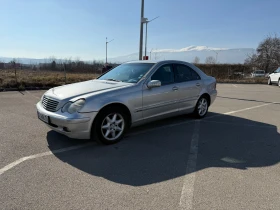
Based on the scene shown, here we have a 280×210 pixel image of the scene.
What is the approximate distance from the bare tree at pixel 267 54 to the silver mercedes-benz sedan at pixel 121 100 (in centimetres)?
5814

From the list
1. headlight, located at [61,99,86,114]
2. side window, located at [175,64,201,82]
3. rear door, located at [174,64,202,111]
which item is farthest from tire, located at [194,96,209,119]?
headlight, located at [61,99,86,114]

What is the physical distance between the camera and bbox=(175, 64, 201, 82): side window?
6.00 m

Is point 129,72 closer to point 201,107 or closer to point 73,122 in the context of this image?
point 73,122

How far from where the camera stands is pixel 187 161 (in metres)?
3.96

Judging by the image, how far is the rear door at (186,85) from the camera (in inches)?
235

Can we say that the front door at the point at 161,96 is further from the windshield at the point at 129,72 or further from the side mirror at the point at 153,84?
the windshield at the point at 129,72

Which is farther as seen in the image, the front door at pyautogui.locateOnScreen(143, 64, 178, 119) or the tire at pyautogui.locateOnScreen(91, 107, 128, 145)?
the front door at pyautogui.locateOnScreen(143, 64, 178, 119)

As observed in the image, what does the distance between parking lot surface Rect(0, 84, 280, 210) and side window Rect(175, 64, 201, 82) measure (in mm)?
1192

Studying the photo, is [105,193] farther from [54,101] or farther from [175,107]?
[175,107]

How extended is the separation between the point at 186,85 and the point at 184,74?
300mm

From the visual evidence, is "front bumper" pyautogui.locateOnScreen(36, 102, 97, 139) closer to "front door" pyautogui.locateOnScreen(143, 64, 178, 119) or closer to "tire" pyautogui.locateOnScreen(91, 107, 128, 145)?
"tire" pyautogui.locateOnScreen(91, 107, 128, 145)

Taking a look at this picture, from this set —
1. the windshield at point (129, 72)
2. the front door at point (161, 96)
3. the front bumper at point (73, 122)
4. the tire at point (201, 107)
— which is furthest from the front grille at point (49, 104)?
the tire at point (201, 107)

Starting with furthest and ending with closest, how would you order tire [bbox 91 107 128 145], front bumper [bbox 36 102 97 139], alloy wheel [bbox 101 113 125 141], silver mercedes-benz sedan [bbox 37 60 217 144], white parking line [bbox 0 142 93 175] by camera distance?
alloy wheel [bbox 101 113 125 141] < tire [bbox 91 107 128 145] < silver mercedes-benz sedan [bbox 37 60 217 144] < front bumper [bbox 36 102 97 139] < white parking line [bbox 0 142 93 175]

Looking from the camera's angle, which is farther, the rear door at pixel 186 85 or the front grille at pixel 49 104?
the rear door at pixel 186 85
